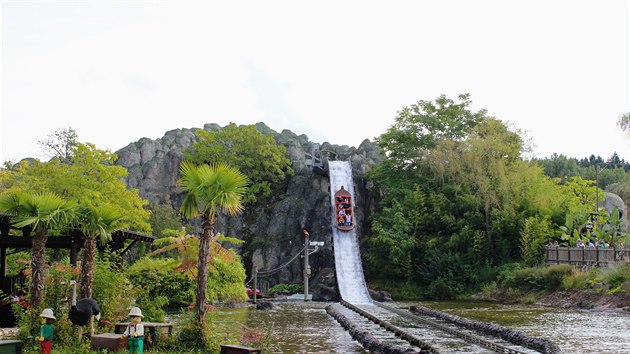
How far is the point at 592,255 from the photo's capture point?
35281 millimetres

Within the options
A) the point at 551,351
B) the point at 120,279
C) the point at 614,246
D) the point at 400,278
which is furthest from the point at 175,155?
the point at 551,351

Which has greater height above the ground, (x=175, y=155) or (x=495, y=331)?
(x=175, y=155)

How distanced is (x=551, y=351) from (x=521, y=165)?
28.1m

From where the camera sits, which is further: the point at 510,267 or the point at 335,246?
the point at 335,246

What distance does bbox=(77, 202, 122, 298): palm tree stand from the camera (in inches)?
642

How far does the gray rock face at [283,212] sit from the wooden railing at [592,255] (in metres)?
12.4

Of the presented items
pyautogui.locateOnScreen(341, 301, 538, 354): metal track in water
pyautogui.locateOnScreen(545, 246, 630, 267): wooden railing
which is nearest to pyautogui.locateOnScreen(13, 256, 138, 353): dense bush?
pyautogui.locateOnScreen(341, 301, 538, 354): metal track in water

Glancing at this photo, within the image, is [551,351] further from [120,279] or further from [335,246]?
[335,246]

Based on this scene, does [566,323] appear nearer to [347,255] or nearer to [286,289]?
[347,255]

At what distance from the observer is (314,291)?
4091 centimetres

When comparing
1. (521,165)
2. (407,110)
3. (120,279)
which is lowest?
(120,279)

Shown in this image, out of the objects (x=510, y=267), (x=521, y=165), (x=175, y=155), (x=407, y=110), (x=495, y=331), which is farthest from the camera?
(x=175, y=155)

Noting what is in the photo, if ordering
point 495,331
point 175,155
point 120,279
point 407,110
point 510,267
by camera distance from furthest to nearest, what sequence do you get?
1. point 175,155
2. point 407,110
3. point 510,267
4. point 495,331
5. point 120,279

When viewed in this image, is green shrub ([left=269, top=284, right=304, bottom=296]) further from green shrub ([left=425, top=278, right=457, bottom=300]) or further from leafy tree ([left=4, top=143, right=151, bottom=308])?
leafy tree ([left=4, top=143, right=151, bottom=308])
